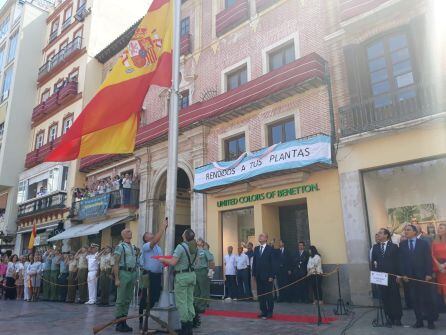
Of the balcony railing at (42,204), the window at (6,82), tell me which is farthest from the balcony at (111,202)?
the window at (6,82)

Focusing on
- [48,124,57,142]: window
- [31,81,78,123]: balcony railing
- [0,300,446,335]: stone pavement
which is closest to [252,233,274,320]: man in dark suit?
[0,300,446,335]: stone pavement

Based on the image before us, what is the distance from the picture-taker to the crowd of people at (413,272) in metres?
7.05

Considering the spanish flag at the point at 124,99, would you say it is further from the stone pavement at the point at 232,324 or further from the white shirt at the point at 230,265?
the white shirt at the point at 230,265

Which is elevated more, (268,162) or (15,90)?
(15,90)

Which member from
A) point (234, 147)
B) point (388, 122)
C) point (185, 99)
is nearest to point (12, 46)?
point (185, 99)

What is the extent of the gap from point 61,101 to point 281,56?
1690 centimetres

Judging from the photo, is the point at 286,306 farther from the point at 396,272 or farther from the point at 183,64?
the point at 183,64

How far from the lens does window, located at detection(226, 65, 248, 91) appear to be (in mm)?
16484

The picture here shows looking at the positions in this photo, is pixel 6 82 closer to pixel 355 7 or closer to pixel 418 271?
pixel 355 7

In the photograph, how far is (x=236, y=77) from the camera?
55.5ft

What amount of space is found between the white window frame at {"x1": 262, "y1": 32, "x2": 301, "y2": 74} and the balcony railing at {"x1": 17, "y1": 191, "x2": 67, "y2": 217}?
15.1 metres

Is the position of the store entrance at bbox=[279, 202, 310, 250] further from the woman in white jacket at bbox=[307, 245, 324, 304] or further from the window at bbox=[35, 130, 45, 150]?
the window at bbox=[35, 130, 45, 150]

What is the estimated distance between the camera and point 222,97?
50.5 ft

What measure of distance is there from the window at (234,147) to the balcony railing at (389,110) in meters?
4.72
